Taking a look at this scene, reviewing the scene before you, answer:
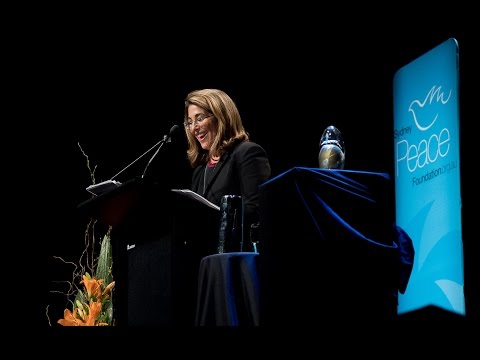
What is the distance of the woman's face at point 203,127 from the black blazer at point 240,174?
0.13m

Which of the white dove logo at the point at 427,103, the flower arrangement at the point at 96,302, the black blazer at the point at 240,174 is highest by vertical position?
the white dove logo at the point at 427,103

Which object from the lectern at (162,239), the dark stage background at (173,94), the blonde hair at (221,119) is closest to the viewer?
the lectern at (162,239)

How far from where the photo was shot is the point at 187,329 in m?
1.69

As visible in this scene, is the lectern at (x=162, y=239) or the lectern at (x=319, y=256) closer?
the lectern at (x=319, y=256)

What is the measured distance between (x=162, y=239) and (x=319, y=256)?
26.3 inches

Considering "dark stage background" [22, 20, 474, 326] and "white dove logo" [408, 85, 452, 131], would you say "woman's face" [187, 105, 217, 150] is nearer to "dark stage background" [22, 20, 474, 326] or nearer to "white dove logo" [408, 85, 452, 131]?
"dark stage background" [22, 20, 474, 326]

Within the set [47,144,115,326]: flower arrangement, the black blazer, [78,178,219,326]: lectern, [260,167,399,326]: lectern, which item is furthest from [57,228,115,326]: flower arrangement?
[260,167,399,326]: lectern

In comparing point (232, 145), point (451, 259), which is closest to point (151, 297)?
point (232, 145)

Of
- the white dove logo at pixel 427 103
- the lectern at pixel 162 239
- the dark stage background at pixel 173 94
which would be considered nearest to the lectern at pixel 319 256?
the lectern at pixel 162 239

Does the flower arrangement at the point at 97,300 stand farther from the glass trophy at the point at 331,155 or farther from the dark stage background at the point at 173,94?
the glass trophy at the point at 331,155

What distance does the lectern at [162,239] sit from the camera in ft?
8.82

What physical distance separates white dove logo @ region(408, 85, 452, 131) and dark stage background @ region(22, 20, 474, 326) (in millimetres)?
415

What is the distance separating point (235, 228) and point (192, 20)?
237 centimetres

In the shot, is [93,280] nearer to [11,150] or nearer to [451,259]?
[11,150]
